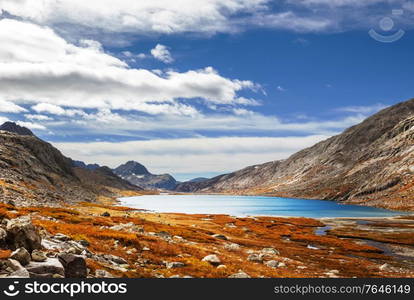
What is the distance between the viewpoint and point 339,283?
1911 cm

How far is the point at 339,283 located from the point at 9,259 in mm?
17458

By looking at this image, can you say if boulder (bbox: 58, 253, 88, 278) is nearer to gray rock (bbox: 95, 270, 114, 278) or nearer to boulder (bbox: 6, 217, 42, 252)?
gray rock (bbox: 95, 270, 114, 278)

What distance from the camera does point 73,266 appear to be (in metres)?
17.7

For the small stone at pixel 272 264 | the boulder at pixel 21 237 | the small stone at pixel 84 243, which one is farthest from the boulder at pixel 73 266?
the small stone at pixel 272 264

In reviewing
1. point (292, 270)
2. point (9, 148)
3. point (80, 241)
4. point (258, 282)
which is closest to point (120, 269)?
point (80, 241)

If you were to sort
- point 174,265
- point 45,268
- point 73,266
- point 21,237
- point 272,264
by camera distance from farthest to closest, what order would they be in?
point 272,264, point 174,265, point 21,237, point 73,266, point 45,268

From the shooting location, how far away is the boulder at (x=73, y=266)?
17516 millimetres

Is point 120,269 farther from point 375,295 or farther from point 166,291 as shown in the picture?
point 375,295
